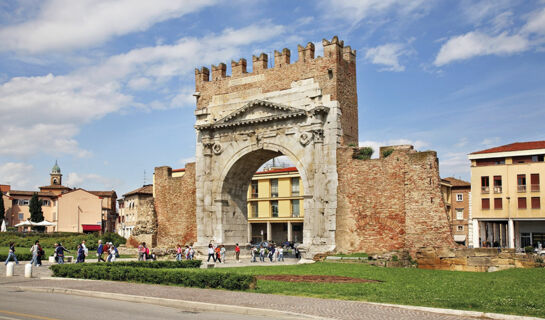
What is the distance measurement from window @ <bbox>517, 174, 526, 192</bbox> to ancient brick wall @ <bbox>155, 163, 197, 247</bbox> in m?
29.0

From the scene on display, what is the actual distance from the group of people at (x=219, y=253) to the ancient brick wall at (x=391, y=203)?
6.51 metres

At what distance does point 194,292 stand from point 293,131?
1609 centimetres

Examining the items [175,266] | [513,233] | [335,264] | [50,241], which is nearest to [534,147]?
[513,233]

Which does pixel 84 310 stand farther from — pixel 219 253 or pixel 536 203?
pixel 536 203

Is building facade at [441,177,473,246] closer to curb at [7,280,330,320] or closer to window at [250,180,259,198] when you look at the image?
window at [250,180,259,198]

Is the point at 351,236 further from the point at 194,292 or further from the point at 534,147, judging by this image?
the point at 534,147

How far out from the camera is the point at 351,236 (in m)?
27.6

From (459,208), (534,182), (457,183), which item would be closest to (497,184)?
(534,182)

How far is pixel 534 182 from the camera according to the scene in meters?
46.5

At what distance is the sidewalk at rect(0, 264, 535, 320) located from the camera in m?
11.2

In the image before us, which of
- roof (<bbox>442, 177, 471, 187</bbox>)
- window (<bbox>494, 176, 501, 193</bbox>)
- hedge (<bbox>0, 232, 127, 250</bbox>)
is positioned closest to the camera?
hedge (<bbox>0, 232, 127, 250</bbox>)

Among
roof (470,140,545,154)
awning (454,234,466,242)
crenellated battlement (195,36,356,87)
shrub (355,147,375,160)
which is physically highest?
crenellated battlement (195,36,356,87)

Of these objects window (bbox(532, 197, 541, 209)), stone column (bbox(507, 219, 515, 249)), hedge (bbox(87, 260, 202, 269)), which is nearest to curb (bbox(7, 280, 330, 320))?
hedge (bbox(87, 260, 202, 269))

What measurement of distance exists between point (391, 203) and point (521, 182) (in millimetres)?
25825
